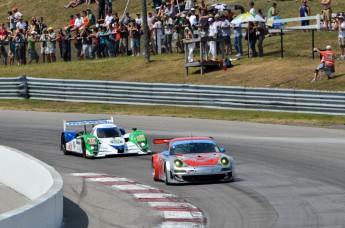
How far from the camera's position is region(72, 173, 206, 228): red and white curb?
45.8 feet

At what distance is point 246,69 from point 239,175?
659 inches

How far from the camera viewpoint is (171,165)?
17797 mm

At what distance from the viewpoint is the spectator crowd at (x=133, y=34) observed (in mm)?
35688

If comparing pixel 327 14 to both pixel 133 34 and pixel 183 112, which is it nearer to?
pixel 133 34

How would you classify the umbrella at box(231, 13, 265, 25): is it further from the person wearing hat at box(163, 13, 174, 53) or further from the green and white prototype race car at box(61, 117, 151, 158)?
the green and white prototype race car at box(61, 117, 151, 158)

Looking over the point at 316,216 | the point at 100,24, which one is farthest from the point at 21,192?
the point at 100,24

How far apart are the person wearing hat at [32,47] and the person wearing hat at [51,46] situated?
2.05 ft

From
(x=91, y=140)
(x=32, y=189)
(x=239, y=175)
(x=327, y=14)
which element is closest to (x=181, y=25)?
(x=327, y=14)

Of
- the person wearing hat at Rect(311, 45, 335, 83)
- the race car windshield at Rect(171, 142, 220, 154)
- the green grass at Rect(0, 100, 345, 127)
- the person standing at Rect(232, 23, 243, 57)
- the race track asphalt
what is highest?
the person standing at Rect(232, 23, 243, 57)

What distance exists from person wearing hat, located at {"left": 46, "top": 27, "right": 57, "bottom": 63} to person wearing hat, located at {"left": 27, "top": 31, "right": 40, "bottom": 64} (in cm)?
63

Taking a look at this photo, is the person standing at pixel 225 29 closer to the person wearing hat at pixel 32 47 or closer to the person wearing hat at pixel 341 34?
the person wearing hat at pixel 341 34

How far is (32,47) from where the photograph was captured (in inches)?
1668

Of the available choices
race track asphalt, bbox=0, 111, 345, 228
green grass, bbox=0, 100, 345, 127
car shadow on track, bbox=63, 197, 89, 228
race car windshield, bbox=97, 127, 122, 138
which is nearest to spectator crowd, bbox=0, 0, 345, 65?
green grass, bbox=0, 100, 345, 127

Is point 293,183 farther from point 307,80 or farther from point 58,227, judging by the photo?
point 307,80
